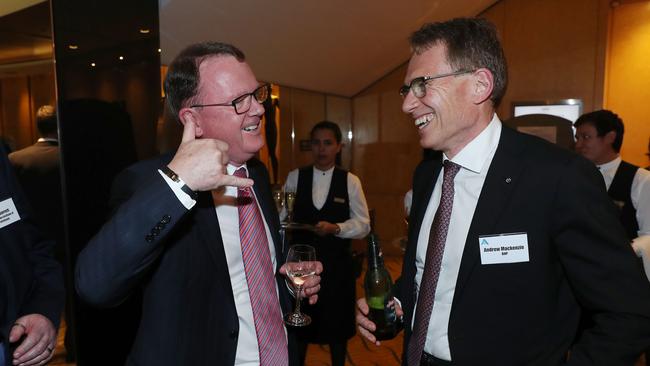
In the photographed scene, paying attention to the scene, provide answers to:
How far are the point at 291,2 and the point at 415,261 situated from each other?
135 inches

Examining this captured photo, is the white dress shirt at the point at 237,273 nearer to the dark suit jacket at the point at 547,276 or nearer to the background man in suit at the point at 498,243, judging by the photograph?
the background man in suit at the point at 498,243

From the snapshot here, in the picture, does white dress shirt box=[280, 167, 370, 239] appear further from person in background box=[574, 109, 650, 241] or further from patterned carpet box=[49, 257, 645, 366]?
person in background box=[574, 109, 650, 241]

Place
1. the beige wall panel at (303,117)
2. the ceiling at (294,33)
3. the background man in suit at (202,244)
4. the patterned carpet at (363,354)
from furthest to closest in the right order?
the beige wall panel at (303,117) < the patterned carpet at (363,354) < the ceiling at (294,33) < the background man in suit at (202,244)

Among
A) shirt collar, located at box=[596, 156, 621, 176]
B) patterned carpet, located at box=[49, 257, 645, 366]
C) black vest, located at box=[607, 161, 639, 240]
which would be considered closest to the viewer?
black vest, located at box=[607, 161, 639, 240]

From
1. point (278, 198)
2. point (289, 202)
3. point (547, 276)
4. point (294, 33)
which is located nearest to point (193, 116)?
point (547, 276)

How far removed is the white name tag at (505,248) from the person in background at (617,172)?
1987mm

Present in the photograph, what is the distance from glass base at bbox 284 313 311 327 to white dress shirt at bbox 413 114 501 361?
45cm

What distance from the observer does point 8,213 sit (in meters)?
1.53

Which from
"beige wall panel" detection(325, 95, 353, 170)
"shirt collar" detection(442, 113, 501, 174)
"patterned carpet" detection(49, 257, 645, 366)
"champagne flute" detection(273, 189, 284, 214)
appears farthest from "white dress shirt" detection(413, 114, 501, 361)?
"beige wall panel" detection(325, 95, 353, 170)

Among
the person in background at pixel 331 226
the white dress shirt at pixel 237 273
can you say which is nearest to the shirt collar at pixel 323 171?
the person in background at pixel 331 226

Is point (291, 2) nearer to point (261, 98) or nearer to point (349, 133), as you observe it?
point (261, 98)

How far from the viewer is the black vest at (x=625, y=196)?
9.95 feet

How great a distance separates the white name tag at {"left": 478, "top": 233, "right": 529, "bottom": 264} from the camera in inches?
51.9

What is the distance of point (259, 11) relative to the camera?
4133 millimetres
